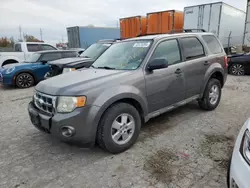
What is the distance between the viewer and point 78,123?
2617 mm

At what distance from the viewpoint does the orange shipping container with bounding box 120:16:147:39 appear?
14.6 meters

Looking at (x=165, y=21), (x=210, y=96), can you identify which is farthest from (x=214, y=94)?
(x=165, y=21)

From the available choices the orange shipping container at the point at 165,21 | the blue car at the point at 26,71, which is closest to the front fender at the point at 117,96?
the blue car at the point at 26,71

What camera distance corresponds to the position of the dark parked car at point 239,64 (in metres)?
9.12

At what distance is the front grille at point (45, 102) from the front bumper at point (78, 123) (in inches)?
4.2

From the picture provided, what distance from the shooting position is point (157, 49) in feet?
11.5

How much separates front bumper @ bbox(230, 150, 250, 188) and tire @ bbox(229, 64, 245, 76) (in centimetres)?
895

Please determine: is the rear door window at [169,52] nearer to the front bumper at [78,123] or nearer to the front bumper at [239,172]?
the front bumper at [78,123]

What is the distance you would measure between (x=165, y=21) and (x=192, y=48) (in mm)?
9909

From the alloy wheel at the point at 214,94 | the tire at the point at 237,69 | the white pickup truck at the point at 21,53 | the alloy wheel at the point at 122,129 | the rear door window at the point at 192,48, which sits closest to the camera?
the alloy wheel at the point at 122,129

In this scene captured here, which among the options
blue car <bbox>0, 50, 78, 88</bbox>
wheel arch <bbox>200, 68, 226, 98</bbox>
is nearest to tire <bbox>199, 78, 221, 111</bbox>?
wheel arch <bbox>200, 68, 226, 98</bbox>

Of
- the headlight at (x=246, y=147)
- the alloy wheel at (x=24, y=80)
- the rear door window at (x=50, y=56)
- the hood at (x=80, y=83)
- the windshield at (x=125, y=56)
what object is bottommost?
the alloy wheel at (x=24, y=80)

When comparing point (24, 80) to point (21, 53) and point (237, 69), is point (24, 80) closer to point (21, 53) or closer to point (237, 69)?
point (21, 53)

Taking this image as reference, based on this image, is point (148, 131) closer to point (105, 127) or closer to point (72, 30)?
point (105, 127)
